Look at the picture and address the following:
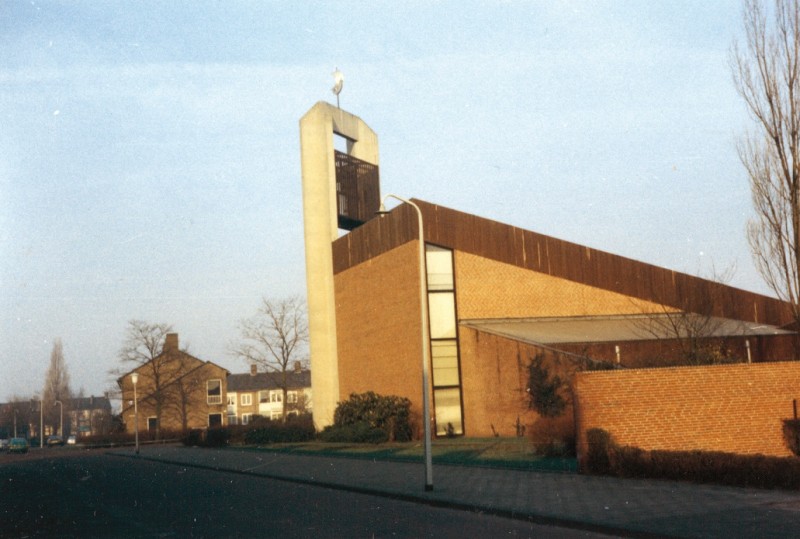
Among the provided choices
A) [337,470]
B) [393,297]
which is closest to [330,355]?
[393,297]

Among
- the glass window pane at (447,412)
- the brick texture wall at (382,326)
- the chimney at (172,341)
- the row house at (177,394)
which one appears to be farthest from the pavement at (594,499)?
the chimney at (172,341)

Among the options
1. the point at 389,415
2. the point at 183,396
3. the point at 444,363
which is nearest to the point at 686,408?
the point at 444,363

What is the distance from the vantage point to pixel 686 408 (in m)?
18.9

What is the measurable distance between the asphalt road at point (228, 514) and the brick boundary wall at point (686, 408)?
5.18m

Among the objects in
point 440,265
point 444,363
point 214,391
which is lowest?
point 214,391

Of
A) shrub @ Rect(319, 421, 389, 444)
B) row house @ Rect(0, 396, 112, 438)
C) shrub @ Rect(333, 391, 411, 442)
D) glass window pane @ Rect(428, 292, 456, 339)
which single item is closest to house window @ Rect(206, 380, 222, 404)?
row house @ Rect(0, 396, 112, 438)

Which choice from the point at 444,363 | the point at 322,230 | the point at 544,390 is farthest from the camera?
the point at 322,230

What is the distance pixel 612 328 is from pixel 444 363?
7.87m

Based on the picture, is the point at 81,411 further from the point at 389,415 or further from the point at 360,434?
the point at 389,415

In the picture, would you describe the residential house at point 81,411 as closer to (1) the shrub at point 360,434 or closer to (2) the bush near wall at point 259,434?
(2) the bush near wall at point 259,434

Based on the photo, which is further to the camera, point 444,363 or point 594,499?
point 444,363

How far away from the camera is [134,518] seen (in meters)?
15.2

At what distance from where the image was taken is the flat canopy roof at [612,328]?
111ft

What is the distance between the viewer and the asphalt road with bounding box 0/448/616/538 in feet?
40.8
